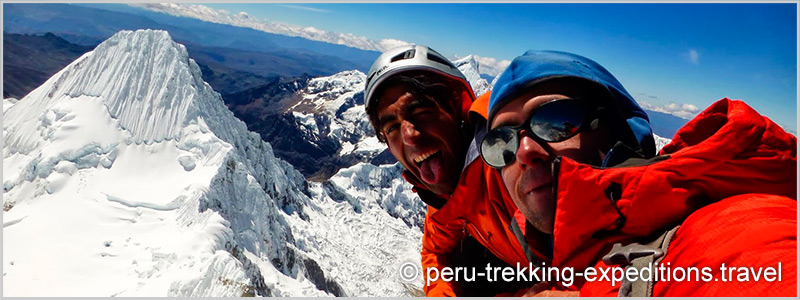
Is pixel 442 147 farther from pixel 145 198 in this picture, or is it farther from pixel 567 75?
pixel 145 198

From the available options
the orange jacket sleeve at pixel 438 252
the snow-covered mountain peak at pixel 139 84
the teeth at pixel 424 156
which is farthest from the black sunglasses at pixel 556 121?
the snow-covered mountain peak at pixel 139 84

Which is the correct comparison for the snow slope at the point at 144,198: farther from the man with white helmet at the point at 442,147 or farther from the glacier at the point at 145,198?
the man with white helmet at the point at 442,147

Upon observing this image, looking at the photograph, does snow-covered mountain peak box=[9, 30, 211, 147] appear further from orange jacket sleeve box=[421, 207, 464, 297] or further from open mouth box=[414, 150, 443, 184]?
open mouth box=[414, 150, 443, 184]

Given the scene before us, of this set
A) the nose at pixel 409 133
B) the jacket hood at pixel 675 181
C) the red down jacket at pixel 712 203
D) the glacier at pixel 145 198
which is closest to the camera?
the red down jacket at pixel 712 203

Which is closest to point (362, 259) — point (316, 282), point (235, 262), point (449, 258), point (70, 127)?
point (316, 282)

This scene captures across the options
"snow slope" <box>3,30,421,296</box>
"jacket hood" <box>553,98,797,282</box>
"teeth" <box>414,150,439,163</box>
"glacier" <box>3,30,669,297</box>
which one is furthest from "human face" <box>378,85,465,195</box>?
"glacier" <box>3,30,669,297</box>

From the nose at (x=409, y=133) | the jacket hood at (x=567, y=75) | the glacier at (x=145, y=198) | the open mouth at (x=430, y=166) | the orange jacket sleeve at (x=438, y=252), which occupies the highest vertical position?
the jacket hood at (x=567, y=75)

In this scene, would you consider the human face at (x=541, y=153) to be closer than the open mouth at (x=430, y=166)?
Yes
